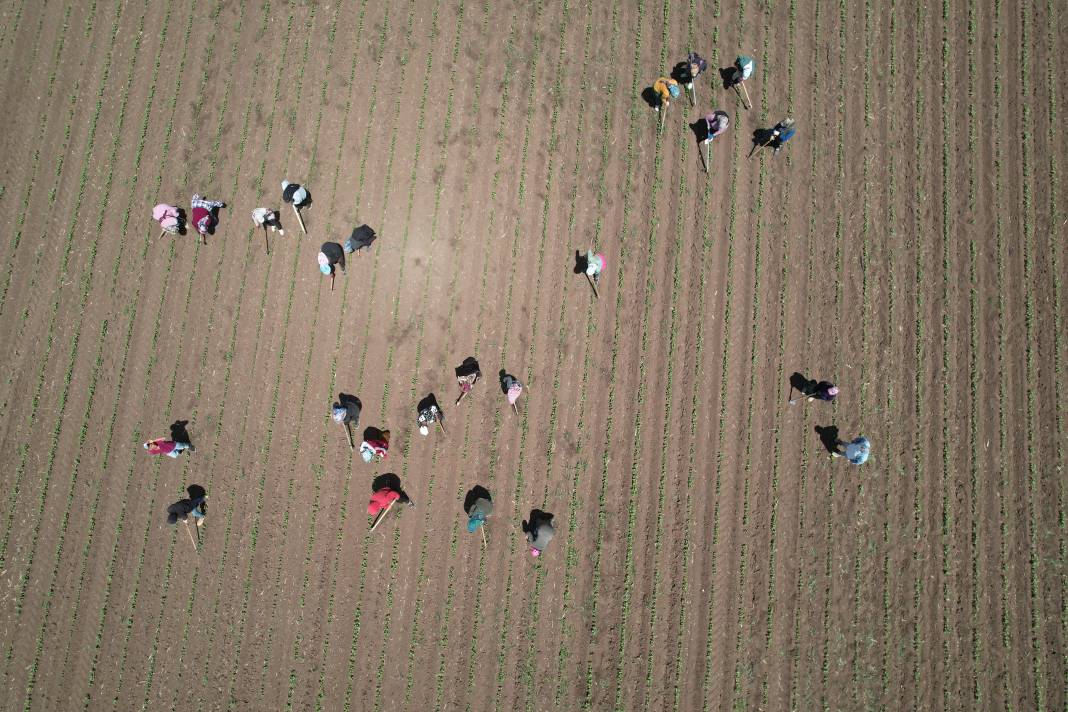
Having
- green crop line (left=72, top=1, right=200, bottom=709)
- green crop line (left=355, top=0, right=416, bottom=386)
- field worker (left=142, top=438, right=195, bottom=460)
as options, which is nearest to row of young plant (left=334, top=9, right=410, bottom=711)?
green crop line (left=355, top=0, right=416, bottom=386)

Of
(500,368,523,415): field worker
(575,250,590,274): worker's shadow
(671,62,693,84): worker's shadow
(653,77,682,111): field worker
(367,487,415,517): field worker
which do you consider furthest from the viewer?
(671,62,693,84): worker's shadow

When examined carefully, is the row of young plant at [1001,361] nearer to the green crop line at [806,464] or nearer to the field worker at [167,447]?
the green crop line at [806,464]

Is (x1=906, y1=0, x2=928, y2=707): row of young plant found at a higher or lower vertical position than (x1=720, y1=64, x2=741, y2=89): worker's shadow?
lower

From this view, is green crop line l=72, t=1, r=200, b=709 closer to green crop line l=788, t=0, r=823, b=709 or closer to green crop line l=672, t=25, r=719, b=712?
green crop line l=672, t=25, r=719, b=712

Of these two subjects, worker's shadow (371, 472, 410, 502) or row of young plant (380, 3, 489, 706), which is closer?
row of young plant (380, 3, 489, 706)

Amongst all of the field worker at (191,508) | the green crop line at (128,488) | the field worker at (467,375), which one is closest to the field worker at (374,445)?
the field worker at (467,375)

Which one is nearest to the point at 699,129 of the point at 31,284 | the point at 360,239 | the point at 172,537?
the point at 360,239

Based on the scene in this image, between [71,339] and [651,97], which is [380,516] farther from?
[651,97]
